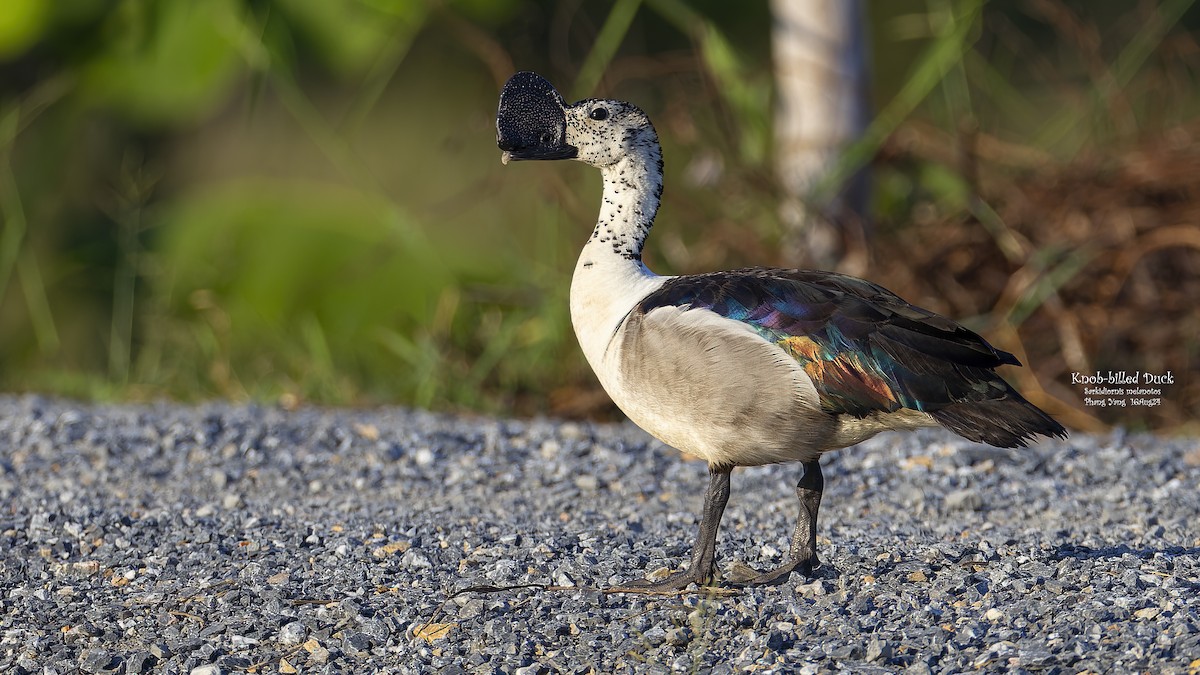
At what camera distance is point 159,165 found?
10.2 meters

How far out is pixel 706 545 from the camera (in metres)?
3.34

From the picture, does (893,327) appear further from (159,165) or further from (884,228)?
(159,165)

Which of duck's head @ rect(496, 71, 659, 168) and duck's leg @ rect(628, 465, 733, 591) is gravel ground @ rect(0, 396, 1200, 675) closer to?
duck's leg @ rect(628, 465, 733, 591)

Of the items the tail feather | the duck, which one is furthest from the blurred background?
the tail feather

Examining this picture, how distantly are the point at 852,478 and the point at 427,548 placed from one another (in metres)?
1.70

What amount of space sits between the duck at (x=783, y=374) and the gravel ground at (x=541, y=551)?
27cm

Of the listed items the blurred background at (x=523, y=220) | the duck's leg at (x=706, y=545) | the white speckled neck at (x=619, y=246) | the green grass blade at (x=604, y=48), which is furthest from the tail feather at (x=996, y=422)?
the green grass blade at (x=604, y=48)

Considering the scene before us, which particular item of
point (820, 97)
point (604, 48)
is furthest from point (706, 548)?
point (820, 97)

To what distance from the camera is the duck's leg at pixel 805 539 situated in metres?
3.36

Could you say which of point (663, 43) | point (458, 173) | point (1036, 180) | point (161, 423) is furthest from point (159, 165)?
point (1036, 180)

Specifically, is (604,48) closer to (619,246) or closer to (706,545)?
(619,246)

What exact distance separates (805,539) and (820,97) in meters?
3.62

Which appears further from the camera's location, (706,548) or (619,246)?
(619,246)

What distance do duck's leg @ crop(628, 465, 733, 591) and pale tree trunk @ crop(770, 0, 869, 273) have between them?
10.3ft
